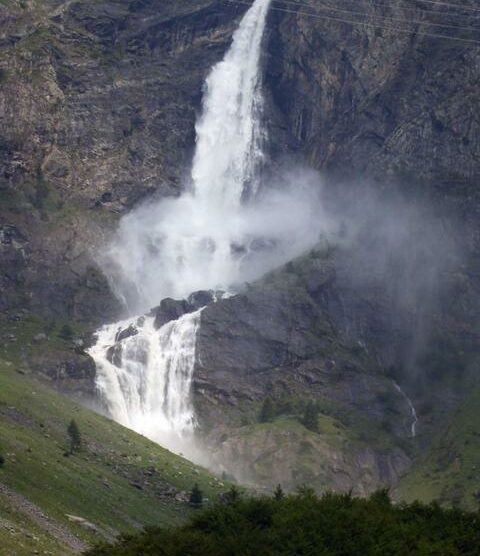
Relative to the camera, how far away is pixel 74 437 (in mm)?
179125

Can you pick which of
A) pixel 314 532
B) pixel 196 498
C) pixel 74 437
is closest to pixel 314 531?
pixel 314 532

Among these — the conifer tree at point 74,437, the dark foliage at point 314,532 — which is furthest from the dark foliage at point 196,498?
the dark foliage at point 314,532

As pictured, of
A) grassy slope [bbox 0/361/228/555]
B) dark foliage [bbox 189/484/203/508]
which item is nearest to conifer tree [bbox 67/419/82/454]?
grassy slope [bbox 0/361/228/555]

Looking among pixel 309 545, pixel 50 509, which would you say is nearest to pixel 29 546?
pixel 50 509

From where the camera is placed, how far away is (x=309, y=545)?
11088cm

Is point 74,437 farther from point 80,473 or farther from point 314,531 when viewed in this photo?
point 314,531

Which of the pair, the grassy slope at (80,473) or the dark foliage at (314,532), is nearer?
the dark foliage at (314,532)

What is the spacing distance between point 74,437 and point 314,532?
71.9m

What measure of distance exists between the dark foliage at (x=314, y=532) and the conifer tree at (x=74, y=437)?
55.8m

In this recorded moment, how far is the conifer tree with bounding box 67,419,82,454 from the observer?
586 ft

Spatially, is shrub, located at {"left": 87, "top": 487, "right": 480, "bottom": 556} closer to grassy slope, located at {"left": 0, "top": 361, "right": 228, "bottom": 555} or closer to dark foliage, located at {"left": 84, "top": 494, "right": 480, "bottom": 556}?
dark foliage, located at {"left": 84, "top": 494, "right": 480, "bottom": 556}

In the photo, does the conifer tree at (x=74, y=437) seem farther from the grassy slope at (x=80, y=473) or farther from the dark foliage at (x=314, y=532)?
the dark foliage at (x=314, y=532)

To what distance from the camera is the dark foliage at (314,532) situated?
109m

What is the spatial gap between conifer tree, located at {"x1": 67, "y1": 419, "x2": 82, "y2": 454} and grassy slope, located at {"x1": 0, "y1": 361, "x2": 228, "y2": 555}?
1.20 meters
